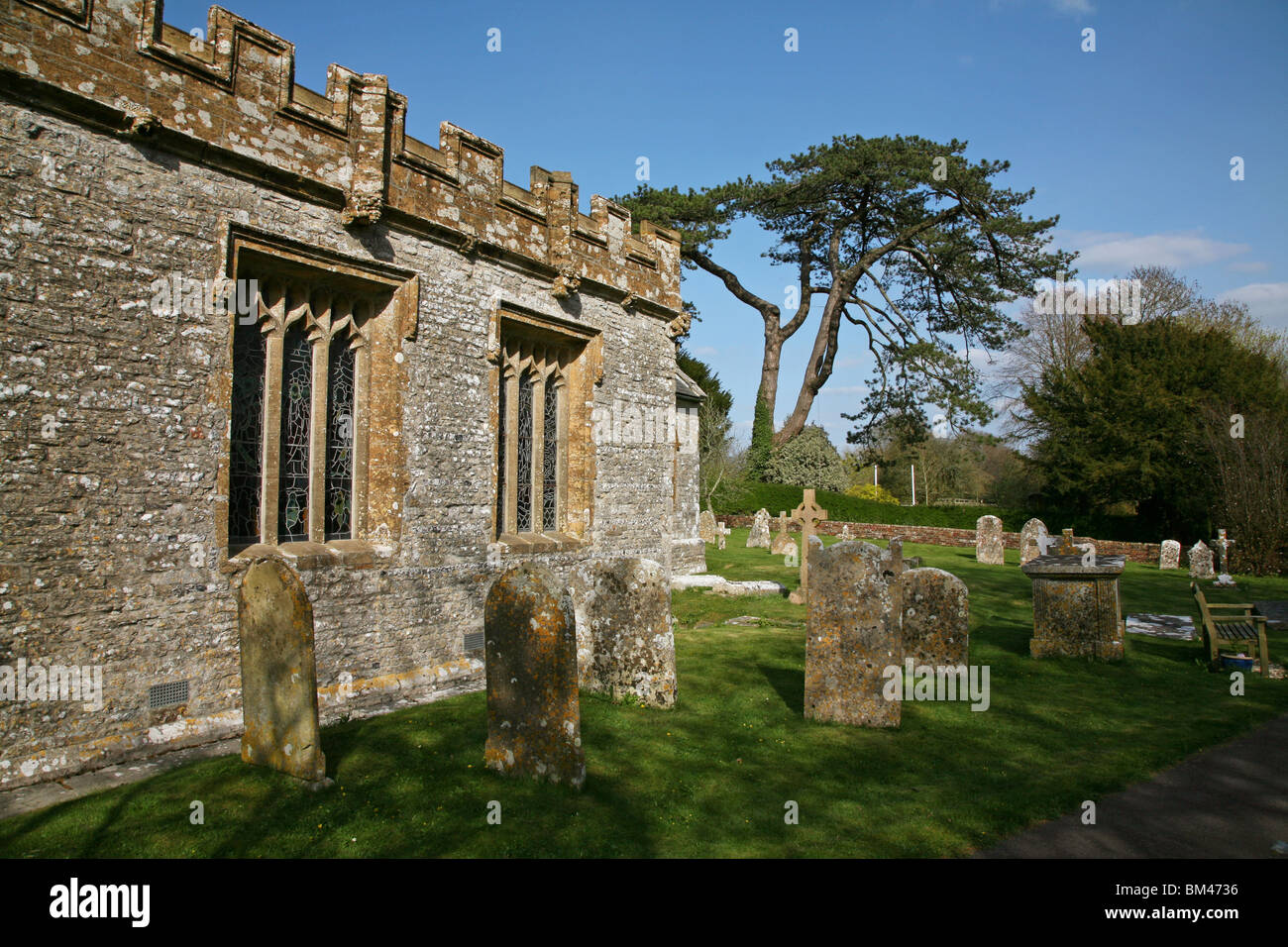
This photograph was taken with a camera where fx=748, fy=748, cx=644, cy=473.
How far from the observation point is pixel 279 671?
5.14 meters

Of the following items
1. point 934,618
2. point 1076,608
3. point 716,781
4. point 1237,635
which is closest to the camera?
point 716,781

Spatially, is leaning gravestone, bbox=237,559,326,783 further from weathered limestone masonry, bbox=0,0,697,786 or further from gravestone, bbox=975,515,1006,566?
gravestone, bbox=975,515,1006,566

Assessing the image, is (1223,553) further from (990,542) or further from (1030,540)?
(990,542)

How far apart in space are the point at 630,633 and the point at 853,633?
2.16 metres

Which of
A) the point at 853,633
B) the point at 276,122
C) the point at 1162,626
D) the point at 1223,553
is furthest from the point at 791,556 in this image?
the point at 276,122

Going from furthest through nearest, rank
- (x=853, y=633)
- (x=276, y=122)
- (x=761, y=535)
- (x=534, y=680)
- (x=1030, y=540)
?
(x=761, y=535) < (x=1030, y=540) < (x=276, y=122) < (x=853, y=633) < (x=534, y=680)

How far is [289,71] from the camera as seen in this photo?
271 inches

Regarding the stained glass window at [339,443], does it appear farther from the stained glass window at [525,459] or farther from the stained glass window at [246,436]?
the stained glass window at [525,459]

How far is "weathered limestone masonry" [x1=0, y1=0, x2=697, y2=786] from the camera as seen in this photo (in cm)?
529

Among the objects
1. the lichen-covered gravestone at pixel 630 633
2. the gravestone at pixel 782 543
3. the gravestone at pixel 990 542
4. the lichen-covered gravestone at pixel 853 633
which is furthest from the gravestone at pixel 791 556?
the lichen-covered gravestone at pixel 853 633

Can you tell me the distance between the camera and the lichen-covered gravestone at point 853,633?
6.42 m

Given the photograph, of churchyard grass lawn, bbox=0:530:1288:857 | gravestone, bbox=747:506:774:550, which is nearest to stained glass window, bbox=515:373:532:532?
churchyard grass lawn, bbox=0:530:1288:857
